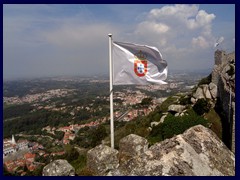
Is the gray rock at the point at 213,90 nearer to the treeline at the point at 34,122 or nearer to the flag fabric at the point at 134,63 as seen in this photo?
the flag fabric at the point at 134,63

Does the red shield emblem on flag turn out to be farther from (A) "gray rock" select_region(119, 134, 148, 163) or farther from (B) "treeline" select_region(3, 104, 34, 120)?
(B) "treeline" select_region(3, 104, 34, 120)

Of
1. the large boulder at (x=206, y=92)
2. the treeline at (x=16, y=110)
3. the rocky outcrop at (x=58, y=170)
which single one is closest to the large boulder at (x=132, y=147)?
the rocky outcrop at (x=58, y=170)

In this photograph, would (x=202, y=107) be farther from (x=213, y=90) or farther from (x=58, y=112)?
(x=58, y=112)

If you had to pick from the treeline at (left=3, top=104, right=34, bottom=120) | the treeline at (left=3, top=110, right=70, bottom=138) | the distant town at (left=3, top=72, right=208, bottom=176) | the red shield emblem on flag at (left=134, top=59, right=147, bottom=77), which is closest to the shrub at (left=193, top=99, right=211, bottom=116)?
the red shield emblem on flag at (left=134, top=59, right=147, bottom=77)

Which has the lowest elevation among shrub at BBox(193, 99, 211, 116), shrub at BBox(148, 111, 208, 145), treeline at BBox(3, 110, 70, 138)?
treeline at BBox(3, 110, 70, 138)
